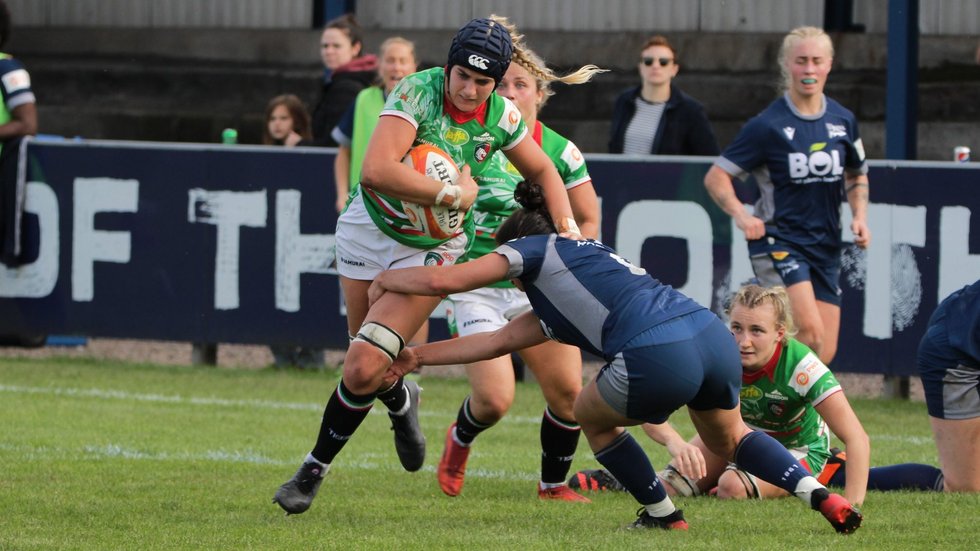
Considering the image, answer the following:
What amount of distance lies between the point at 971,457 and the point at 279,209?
5.86 metres

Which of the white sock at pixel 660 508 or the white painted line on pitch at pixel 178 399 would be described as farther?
the white painted line on pitch at pixel 178 399

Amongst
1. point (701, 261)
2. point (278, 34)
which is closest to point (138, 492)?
point (701, 261)

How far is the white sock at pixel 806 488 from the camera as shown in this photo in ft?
19.0

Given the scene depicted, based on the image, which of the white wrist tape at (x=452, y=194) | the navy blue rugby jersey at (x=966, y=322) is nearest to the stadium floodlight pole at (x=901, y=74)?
the navy blue rugby jersey at (x=966, y=322)

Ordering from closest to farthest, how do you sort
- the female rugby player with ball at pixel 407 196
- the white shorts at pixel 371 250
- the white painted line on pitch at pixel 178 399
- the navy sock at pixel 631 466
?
the navy sock at pixel 631 466
the female rugby player with ball at pixel 407 196
the white shorts at pixel 371 250
the white painted line on pitch at pixel 178 399

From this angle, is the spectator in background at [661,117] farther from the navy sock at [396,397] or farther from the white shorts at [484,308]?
the navy sock at [396,397]

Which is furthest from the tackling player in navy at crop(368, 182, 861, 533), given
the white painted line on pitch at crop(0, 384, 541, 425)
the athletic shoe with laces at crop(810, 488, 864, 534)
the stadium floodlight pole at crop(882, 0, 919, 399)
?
the stadium floodlight pole at crop(882, 0, 919, 399)

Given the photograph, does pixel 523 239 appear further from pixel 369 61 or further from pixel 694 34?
pixel 694 34

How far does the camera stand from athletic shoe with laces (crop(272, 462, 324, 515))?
20.7 ft

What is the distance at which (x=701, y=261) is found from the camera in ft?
36.3

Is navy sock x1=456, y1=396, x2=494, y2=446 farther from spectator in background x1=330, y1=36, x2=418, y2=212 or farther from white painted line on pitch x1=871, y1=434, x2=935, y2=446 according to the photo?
spectator in background x1=330, y1=36, x2=418, y2=212

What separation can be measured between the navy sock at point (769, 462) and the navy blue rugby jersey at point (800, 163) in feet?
9.61

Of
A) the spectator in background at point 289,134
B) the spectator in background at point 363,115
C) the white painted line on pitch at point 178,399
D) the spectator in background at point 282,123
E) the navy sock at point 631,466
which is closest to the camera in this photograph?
the navy sock at point 631,466

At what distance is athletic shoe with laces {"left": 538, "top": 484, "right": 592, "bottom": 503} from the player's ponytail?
1411 millimetres
